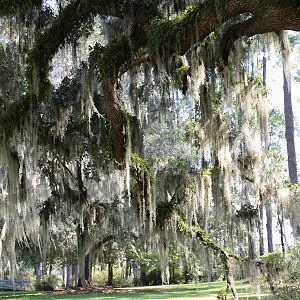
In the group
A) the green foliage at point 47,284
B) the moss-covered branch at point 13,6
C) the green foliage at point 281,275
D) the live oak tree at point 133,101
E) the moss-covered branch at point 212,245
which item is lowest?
the green foliage at point 47,284

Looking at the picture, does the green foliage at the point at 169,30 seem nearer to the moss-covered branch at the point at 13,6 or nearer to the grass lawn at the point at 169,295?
the moss-covered branch at the point at 13,6

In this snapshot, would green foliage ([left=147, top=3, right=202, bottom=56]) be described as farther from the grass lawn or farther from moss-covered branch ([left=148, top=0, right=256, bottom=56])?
the grass lawn

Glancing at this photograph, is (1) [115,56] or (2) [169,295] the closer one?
(1) [115,56]

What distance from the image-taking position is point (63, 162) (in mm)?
7094

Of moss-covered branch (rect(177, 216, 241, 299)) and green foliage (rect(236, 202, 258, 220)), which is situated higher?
green foliage (rect(236, 202, 258, 220))

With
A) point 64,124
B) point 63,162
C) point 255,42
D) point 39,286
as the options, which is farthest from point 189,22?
point 39,286

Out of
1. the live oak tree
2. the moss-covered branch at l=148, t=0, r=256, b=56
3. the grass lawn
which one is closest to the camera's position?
the moss-covered branch at l=148, t=0, r=256, b=56

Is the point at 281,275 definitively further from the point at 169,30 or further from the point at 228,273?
the point at 169,30

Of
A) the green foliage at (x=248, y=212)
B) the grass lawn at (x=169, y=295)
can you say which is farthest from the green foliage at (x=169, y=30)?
the grass lawn at (x=169, y=295)

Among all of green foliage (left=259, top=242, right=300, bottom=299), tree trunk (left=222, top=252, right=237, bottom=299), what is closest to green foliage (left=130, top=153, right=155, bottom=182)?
tree trunk (left=222, top=252, right=237, bottom=299)

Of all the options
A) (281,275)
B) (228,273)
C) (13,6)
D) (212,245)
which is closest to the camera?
(13,6)

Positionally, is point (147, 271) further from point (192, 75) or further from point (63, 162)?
point (192, 75)

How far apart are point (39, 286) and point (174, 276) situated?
23.8 feet

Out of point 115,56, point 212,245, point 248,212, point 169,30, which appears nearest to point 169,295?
point 248,212
